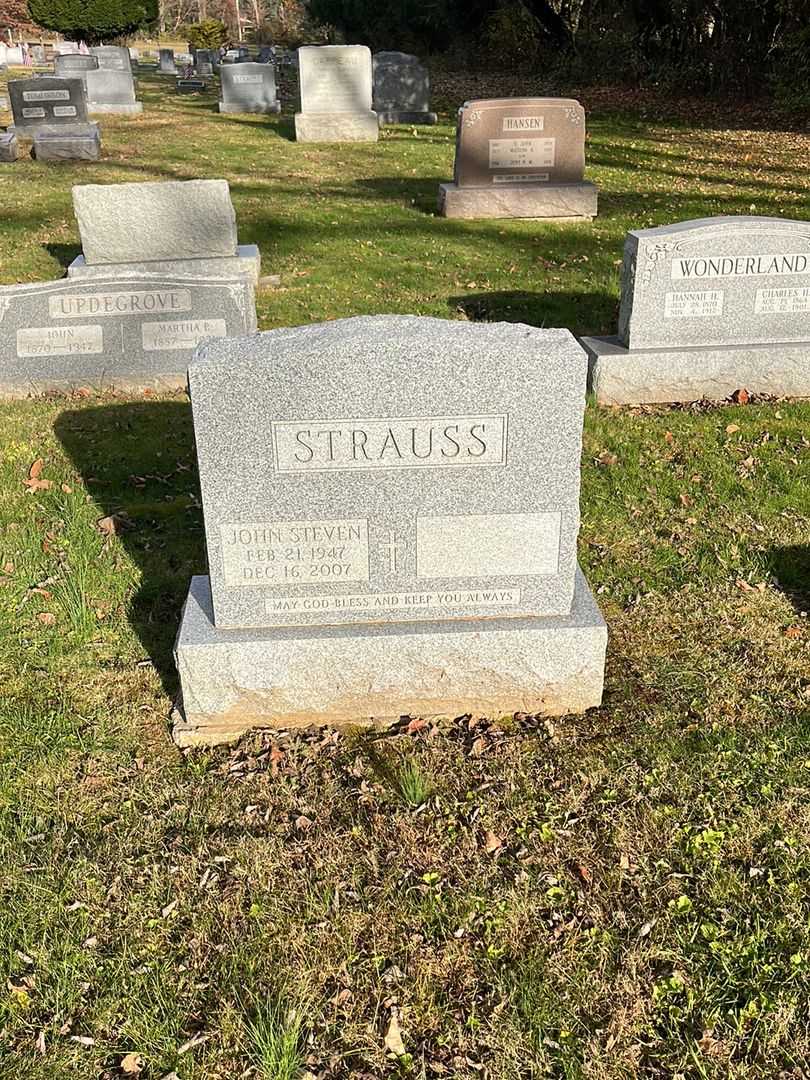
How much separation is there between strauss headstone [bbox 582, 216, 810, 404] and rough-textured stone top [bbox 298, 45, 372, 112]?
15.7 meters

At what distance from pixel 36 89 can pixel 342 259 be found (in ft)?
43.0

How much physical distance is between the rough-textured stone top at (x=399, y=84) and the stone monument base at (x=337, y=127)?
295 centimetres

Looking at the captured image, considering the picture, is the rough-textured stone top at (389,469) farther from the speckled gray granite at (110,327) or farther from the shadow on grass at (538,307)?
the shadow on grass at (538,307)

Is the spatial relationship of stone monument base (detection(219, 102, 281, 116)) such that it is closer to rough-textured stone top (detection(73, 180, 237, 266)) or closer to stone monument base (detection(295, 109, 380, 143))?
stone monument base (detection(295, 109, 380, 143))

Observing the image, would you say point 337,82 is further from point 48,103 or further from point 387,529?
point 387,529

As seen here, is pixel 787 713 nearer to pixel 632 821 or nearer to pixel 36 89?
pixel 632 821

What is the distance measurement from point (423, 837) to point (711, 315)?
568cm

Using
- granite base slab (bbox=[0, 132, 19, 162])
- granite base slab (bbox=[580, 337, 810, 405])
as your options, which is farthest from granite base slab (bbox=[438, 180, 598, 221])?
granite base slab (bbox=[0, 132, 19, 162])

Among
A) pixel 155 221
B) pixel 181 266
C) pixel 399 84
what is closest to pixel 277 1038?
pixel 181 266

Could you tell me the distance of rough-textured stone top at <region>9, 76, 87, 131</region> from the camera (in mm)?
21219

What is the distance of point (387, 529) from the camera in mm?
4113

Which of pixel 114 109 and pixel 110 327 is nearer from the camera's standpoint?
pixel 110 327

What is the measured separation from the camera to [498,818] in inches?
153

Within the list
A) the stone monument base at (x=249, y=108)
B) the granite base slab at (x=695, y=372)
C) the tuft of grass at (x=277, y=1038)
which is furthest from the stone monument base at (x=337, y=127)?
the tuft of grass at (x=277, y=1038)
